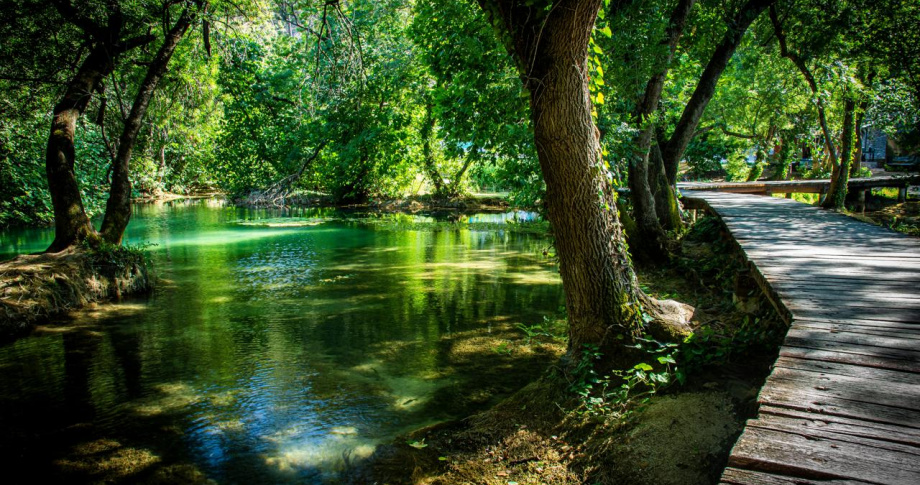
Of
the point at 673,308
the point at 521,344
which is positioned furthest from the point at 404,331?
the point at 673,308

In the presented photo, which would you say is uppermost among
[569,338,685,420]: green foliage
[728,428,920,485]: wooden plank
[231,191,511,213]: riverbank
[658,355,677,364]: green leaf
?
[231,191,511,213]: riverbank

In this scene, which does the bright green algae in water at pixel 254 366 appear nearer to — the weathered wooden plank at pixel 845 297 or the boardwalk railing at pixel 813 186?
the weathered wooden plank at pixel 845 297

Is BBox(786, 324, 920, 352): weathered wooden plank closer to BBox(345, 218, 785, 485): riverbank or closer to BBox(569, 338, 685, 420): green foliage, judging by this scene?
BBox(345, 218, 785, 485): riverbank

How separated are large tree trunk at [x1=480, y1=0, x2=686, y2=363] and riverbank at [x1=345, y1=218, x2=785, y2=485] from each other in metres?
0.41

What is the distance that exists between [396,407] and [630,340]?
7.45ft

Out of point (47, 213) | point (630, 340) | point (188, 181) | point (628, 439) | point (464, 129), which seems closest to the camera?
point (628, 439)

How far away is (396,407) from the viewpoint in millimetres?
5207

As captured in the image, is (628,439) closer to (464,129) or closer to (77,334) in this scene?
(464,129)

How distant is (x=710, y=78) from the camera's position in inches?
397

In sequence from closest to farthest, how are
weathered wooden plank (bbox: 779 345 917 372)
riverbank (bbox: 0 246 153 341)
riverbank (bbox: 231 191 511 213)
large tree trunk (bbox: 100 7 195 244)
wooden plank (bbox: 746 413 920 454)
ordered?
wooden plank (bbox: 746 413 920 454)
weathered wooden plank (bbox: 779 345 917 372)
riverbank (bbox: 0 246 153 341)
large tree trunk (bbox: 100 7 195 244)
riverbank (bbox: 231 191 511 213)

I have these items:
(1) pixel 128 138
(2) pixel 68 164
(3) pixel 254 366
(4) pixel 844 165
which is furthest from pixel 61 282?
(4) pixel 844 165

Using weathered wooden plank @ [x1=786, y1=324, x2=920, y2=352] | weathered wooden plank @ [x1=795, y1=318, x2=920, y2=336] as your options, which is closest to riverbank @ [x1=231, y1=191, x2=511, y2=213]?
weathered wooden plank @ [x1=795, y1=318, x2=920, y2=336]

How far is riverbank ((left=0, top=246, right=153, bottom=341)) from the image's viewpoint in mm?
7828

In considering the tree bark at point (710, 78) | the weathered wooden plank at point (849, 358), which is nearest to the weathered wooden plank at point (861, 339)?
the weathered wooden plank at point (849, 358)
